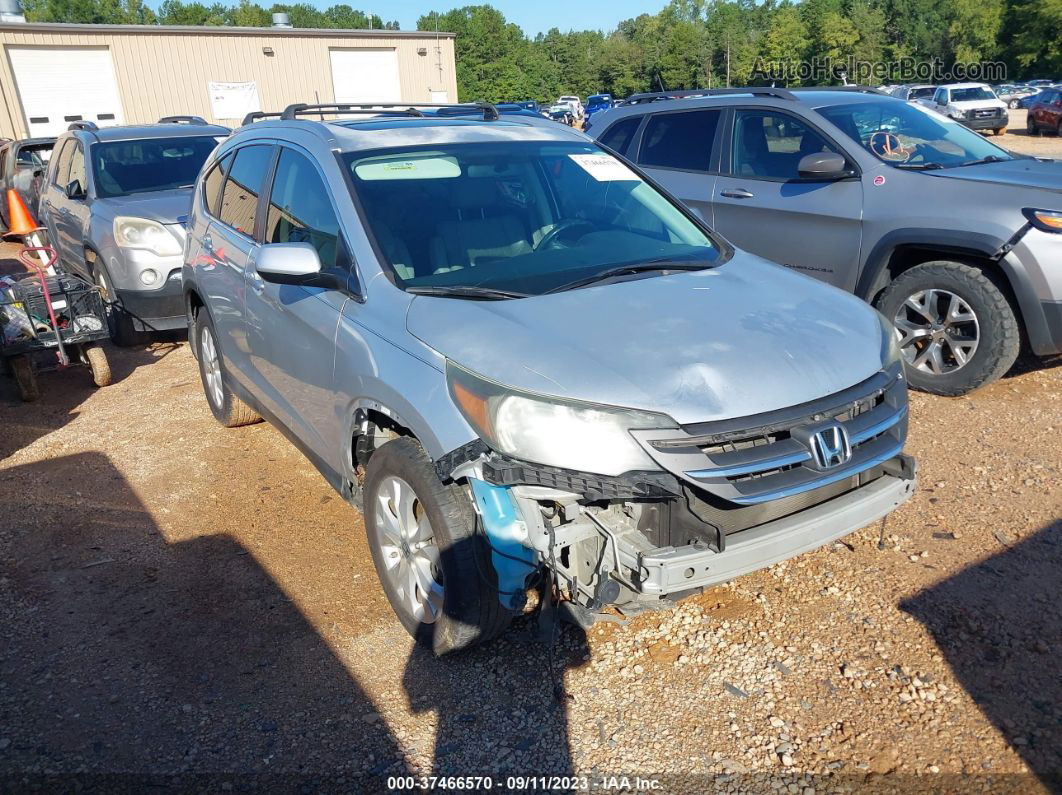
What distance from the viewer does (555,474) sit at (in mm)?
2463

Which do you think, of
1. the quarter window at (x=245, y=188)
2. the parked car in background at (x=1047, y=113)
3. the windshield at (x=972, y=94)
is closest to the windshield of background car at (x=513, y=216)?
the quarter window at (x=245, y=188)

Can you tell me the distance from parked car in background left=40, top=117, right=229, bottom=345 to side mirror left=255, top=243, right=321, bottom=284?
439cm

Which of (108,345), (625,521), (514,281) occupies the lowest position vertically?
(108,345)

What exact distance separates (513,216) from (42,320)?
4.60 meters

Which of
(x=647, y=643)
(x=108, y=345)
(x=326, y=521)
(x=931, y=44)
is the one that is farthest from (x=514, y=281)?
(x=931, y=44)

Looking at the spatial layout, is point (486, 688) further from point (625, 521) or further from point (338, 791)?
point (625, 521)

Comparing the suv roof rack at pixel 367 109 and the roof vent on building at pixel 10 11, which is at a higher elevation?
the roof vent on building at pixel 10 11

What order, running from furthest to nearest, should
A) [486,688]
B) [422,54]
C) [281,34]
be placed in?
[422,54], [281,34], [486,688]

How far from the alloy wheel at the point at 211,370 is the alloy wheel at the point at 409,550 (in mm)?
2566

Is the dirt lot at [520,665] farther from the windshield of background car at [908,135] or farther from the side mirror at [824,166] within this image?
the windshield of background car at [908,135]

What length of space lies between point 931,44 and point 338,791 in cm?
8634

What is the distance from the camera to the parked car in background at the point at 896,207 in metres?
4.96

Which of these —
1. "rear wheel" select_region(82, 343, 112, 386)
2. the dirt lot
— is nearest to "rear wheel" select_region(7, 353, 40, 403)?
"rear wheel" select_region(82, 343, 112, 386)

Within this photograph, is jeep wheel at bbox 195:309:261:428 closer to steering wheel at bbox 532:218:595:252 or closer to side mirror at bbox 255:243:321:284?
side mirror at bbox 255:243:321:284
